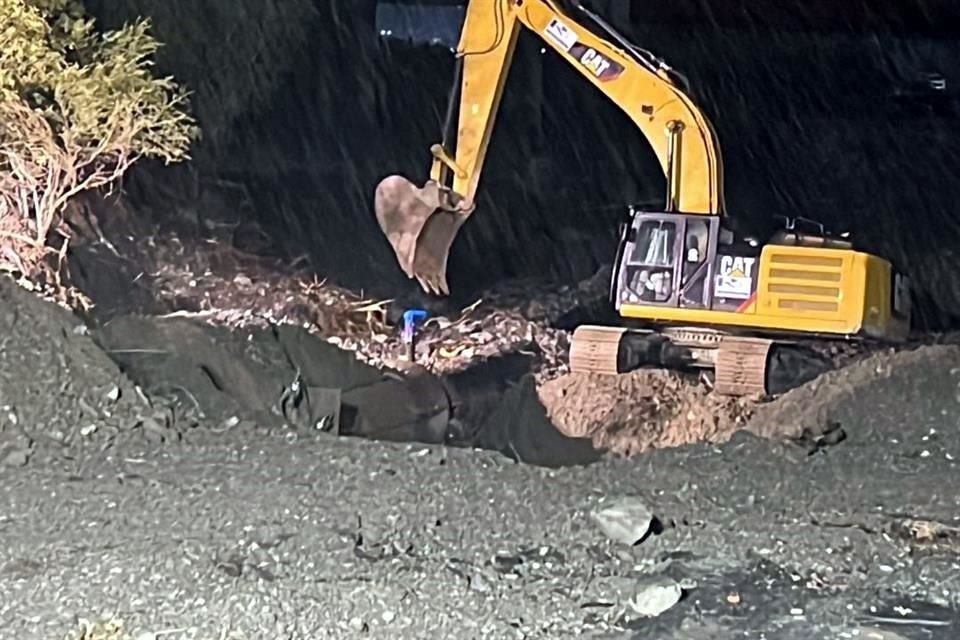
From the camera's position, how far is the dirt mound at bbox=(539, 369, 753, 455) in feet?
12.4

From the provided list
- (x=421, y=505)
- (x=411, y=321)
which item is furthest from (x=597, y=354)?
(x=421, y=505)

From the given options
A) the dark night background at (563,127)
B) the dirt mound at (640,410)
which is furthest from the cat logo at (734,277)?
the dark night background at (563,127)

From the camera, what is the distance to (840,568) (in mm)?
2697

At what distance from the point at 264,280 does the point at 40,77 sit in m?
1.02

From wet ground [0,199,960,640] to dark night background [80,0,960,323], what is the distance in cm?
103

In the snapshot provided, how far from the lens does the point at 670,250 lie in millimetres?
4043

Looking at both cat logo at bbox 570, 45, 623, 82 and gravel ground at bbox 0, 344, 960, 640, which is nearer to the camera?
gravel ground at bbox 0, 344, 960, 640

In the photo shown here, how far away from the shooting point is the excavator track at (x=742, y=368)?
12.9ft

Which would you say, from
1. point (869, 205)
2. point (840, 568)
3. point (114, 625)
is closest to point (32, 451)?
point (114, 625)

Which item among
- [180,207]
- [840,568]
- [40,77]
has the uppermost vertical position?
[40,77]

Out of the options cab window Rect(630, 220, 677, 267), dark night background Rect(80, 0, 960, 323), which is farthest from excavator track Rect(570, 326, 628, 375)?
dark night background Rect(80, 0, 960, 323)

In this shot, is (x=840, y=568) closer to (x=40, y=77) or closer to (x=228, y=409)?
(x=228, y=409)

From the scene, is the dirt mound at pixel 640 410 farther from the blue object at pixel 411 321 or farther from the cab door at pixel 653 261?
the blue object at pixel 411 321

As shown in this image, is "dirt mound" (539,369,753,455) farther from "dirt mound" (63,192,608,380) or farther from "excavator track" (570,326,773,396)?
"dirt mound" (63,192,608,380)
